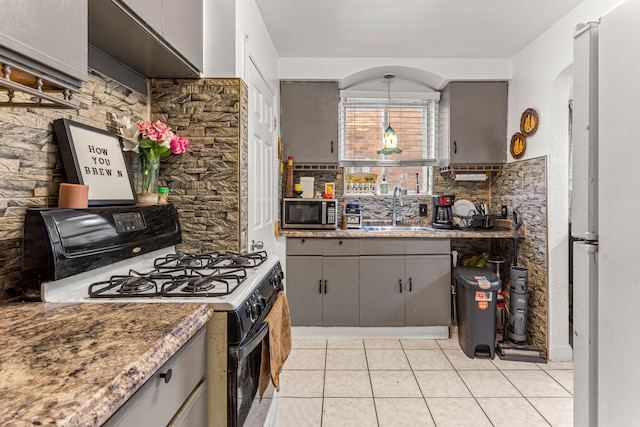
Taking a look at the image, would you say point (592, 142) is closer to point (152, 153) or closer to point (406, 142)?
point (152, 153)

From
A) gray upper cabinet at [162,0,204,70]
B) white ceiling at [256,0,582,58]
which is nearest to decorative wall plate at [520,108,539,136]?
white ceiling at [256,0,582,58]

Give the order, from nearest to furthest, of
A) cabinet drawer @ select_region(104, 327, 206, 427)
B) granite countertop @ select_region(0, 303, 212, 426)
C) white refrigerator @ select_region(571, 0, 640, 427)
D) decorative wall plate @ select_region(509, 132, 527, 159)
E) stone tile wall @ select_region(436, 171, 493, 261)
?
granite countertop @ select_region(0, 303, 212, 426) < cabinet drawer @ select_region(104, 327, 206, 427) < white refrigerator @ select_region(571, 0, 640, 427) < decorative wall plate @ select_region(509, 132, 527, 159) < stone tile wall @ select_region(436, 171, 493, 261)

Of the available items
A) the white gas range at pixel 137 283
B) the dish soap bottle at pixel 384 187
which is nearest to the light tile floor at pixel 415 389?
the white gas range at pixel 137 283

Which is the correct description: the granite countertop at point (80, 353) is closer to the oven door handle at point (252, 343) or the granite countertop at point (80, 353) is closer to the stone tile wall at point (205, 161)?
the oven door handle at point (252, 343)

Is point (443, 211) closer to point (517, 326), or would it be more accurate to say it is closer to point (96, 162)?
point (517, 326)

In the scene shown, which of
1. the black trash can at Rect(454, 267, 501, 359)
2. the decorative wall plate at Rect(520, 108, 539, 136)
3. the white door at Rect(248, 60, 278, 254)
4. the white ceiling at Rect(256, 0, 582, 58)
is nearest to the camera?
the white door at Rect(248, 60, 278, 254)

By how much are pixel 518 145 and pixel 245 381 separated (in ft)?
9.98

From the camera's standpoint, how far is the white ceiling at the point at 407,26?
8.01 ft

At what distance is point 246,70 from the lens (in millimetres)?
2061

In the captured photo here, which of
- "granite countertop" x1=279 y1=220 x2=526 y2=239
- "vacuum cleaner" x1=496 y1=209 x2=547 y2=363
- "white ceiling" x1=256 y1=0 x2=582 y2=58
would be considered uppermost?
"white ceiling" x1=256 y1=0 x2=582 y2=58

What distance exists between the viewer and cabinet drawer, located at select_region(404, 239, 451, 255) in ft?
10.3

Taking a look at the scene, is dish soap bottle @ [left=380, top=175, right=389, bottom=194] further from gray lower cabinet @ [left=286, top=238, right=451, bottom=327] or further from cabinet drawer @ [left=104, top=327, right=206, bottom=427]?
cabinet drawer @ [left=104, top=327, right=206, bottom=427]

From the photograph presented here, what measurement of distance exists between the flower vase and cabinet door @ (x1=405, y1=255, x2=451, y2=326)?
2195mm

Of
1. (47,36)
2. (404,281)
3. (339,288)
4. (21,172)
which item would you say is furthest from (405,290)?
(47,36)
